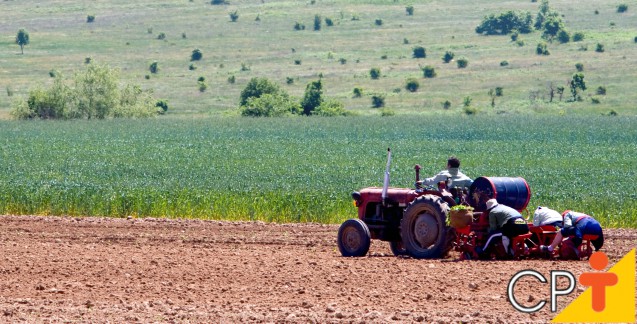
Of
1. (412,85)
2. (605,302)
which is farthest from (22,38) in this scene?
(605,302)

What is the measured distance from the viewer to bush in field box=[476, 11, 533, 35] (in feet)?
411

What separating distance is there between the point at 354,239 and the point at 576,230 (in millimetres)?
3297

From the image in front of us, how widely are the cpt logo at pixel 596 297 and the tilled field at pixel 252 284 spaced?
12 centimetres

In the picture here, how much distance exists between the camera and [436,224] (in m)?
15.1

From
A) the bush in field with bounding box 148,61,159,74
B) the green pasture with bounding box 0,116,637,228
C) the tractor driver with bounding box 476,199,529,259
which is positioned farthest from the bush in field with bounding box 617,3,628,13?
the tractor driver with bounding box 476,199,529,259

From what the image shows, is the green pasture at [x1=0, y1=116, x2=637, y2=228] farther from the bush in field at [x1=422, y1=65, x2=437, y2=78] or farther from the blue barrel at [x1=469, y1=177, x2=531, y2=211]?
the bush in field at [x1=422, y1=65, x2=437, y2=78]

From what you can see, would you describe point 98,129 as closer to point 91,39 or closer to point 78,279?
point 78,279

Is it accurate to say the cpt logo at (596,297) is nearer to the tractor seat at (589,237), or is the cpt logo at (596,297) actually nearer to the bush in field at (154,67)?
the tractor seat at (589,237)

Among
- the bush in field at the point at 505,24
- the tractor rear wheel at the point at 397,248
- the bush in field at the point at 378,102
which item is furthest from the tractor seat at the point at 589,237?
the bush in field at the point at 505,24

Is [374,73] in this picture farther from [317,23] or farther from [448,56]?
[317,23]

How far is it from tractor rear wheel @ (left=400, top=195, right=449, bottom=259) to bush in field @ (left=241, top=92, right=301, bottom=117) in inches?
2471

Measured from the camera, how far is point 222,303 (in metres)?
12.2

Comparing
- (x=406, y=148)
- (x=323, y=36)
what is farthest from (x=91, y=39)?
(x=406, y=148)

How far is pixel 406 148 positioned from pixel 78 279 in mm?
33612
